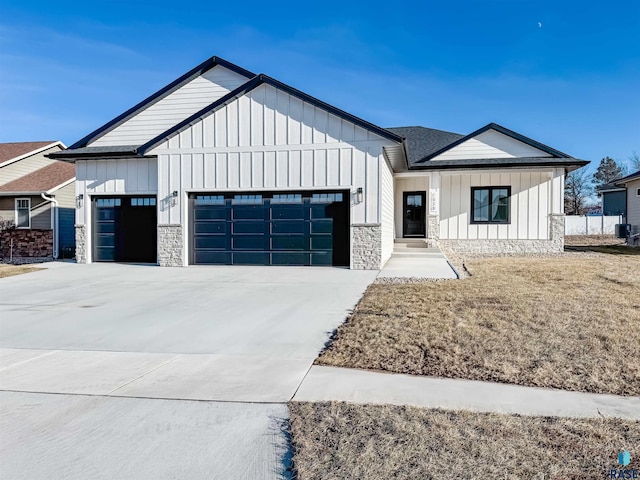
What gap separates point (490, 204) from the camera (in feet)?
57.1

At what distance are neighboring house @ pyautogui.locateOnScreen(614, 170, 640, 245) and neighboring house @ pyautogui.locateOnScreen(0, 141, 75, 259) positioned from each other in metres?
27.5

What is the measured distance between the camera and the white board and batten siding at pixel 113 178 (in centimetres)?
1416

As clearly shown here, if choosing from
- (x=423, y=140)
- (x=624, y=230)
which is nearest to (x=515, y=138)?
(x=423, y=140)

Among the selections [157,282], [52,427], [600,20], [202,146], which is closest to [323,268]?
[157,282]

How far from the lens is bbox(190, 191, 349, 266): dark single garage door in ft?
41.5

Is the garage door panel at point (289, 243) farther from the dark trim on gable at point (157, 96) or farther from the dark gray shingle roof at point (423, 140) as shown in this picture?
the dark gray shingle roof at point (423, 140)

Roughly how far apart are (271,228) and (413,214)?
8.97 m

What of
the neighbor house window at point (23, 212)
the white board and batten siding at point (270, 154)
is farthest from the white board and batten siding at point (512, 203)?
the neighbor house window at point (23, 212)

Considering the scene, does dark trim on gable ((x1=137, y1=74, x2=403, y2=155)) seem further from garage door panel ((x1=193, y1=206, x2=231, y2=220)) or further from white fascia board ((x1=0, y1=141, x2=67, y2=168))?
white fascia board ((x1=0, y1=141, x2=67, y2=168))

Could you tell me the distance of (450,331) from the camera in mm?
5188

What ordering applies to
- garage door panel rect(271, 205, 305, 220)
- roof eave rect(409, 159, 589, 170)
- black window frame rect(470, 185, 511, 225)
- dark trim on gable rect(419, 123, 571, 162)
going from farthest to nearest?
black window frame rect(470, 185, 511, 225)
dark trim on gable rect(419, 123, 571, 162)
roof eave rect(409, 159, 589, 170)
garage door panel rect(271, 205, 305, 220)

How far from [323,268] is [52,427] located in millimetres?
9674

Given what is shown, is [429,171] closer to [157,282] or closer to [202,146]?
[202,146]

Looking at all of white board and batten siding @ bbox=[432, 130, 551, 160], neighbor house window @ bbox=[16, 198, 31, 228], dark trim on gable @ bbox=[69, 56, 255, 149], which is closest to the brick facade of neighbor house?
neighbor house window @ bbox=[16, 198, 31, 228]
